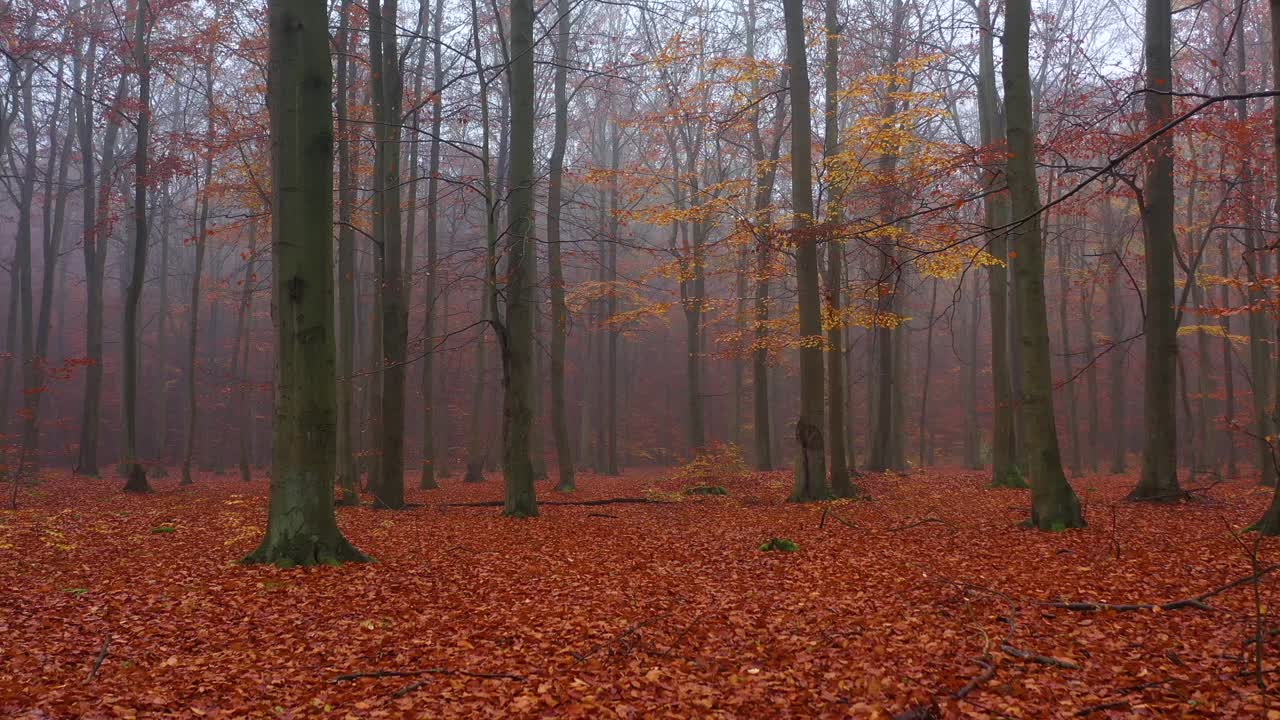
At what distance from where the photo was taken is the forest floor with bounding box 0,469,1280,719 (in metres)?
3.73

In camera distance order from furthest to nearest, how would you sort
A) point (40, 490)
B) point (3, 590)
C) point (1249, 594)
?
point (40, 490), point (3, 590), point (1249, 594)

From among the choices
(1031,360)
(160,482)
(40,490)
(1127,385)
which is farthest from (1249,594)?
(1127,385)

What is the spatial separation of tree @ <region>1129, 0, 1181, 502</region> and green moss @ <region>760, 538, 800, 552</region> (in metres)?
6.00

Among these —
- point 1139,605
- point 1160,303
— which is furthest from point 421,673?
point 1160,303

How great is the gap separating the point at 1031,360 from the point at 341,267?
34.7 ft

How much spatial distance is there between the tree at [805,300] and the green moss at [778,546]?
4.21 meters

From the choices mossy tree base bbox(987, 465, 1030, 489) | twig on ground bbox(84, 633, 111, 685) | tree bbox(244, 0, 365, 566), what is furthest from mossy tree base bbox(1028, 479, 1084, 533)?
twig on ground bbox(84, 633, 111, 685)

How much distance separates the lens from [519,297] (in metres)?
10.5

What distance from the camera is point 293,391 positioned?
21.5 ft

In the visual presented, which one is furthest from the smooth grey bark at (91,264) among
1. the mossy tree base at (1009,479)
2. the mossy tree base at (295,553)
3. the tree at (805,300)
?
the mossy tree base at (1009,479)

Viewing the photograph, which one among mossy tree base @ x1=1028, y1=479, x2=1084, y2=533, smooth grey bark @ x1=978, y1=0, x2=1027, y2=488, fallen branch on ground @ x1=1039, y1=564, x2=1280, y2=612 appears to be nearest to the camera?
fallen branch on ground @ x1=1039, y1=564, x2=1280, y2=612

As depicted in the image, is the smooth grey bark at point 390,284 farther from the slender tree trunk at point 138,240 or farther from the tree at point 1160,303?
the tree at point 1160,303

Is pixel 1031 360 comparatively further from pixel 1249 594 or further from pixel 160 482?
pixel 160 482

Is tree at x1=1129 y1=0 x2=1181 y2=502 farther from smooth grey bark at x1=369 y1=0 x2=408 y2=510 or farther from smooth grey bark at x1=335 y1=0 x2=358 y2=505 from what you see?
smooth grey bark at x1=335 y1=0 x2=358 y2=505
